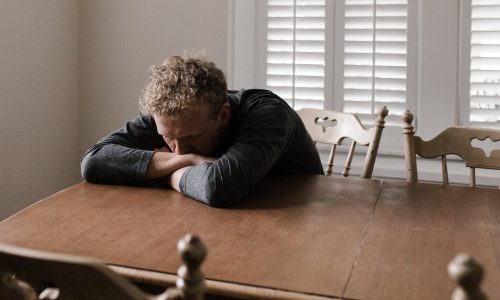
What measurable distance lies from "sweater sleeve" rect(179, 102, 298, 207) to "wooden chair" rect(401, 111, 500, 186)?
1.33ft

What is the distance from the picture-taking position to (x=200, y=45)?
3.10 m

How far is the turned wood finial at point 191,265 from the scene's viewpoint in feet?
2.69

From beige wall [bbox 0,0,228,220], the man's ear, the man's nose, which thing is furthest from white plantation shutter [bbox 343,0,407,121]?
the man's nose

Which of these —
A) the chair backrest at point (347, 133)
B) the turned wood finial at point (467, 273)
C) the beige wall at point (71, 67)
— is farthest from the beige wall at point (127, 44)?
the turned wood finial at point (467, 273)

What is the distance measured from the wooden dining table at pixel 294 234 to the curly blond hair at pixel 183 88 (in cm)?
23

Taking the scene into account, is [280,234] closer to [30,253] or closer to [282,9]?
[30,253]

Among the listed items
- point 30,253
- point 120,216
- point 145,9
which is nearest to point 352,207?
point 120,216

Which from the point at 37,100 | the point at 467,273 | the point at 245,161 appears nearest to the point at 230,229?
the point at 245,161

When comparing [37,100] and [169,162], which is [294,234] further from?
[37,100]

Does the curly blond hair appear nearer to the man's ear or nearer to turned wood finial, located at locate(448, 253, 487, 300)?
the man's ear

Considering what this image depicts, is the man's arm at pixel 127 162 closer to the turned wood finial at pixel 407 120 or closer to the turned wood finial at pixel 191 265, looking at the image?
the turned wood finial at pixel 407 120

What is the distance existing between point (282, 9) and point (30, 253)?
225 centimetres

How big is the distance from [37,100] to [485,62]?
195 cm

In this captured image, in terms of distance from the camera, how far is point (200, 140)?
73.9 inches
